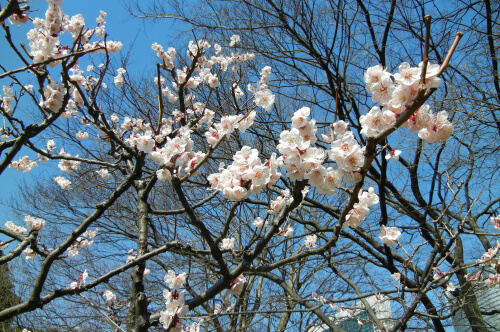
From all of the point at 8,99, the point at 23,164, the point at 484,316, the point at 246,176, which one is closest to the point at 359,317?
the point at 484,316

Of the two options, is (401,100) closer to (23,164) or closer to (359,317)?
(23,164)

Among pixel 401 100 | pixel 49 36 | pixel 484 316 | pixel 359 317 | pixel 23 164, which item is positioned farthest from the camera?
pixel 484 316

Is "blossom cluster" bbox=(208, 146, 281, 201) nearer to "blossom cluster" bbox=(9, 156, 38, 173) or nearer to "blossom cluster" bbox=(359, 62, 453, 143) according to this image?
"blossom cluster" bbox=(359, 62, 453, 143)

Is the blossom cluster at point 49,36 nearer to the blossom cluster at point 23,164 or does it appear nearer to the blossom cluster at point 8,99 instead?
the blossom cluster at point 8,99

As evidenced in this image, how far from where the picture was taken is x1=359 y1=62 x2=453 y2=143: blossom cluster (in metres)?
1.37

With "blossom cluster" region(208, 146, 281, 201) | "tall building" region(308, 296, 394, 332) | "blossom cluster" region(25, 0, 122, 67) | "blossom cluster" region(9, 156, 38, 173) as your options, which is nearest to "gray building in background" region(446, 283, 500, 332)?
"tall building" region(308, 296, 394, 332)

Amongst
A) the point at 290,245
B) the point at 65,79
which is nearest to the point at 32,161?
the point at 65,79

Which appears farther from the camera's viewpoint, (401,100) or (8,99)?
(8,99)

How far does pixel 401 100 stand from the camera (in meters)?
1.40

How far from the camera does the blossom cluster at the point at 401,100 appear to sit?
4.49 ft

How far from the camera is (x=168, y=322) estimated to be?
1991 mm

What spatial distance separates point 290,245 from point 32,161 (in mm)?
4713

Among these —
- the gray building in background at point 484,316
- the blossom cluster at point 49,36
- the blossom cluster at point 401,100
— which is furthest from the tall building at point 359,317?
the blossom cluster at point 49,36

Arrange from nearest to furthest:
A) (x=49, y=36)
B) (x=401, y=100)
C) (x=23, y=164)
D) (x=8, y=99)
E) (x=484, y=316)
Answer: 1. (x=401, y=100)
2. (x=49, y=36)
3. (x=8, y=99)
4. (x=23, y=164)
5. (x=484, y=316)
